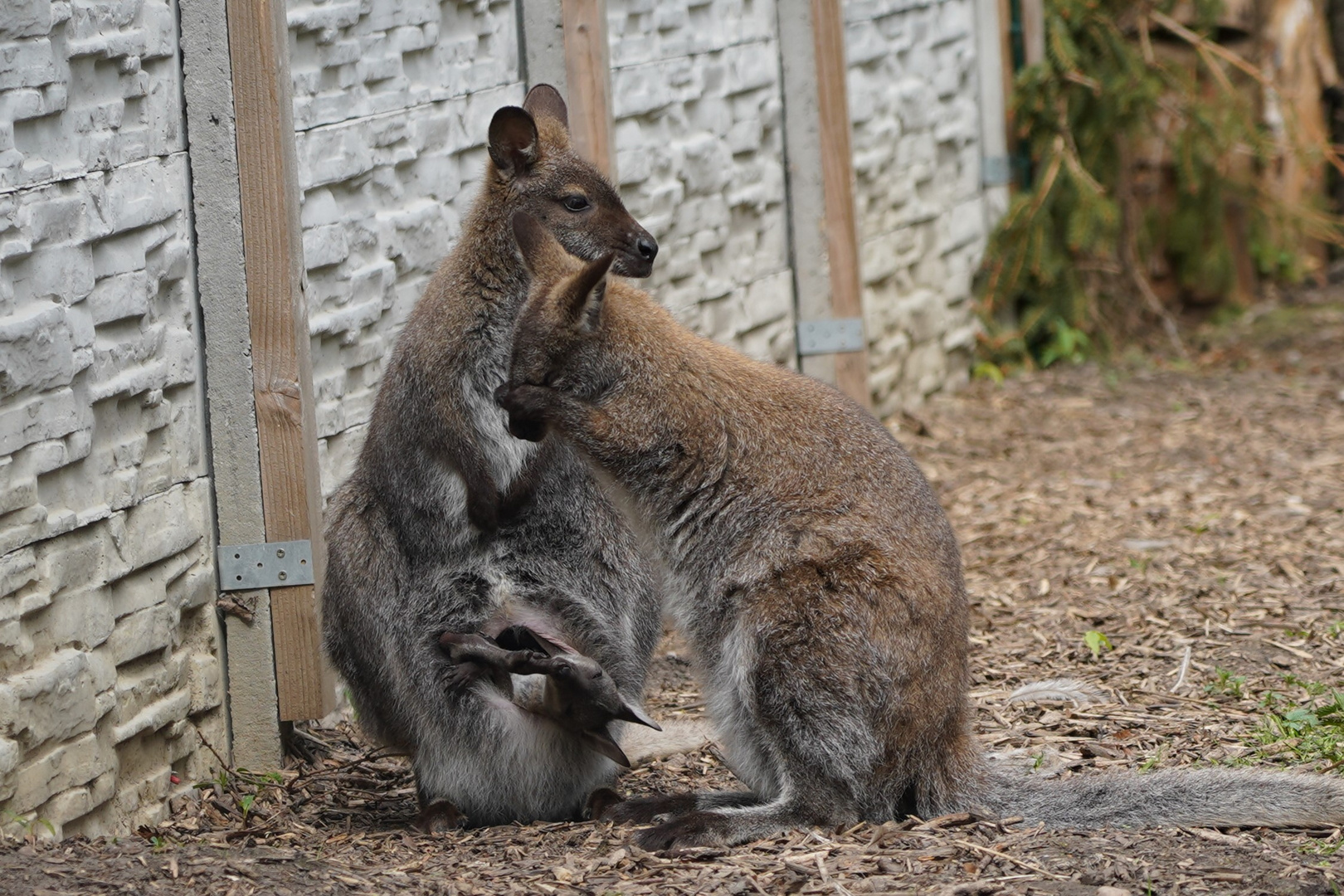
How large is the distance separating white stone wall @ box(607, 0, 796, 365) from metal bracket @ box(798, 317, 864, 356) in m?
0.16

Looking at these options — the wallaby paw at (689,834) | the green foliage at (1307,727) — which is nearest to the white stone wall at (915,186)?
the green foliage at (1307,727)

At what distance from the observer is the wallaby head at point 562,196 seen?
446cm

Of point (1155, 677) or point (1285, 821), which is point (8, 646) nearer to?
point (1285, 821)

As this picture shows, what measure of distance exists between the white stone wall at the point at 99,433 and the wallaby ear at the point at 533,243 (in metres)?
0.96

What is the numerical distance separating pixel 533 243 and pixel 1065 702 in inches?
82.5

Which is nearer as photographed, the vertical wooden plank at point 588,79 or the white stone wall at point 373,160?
the white stone wall at point 373,160

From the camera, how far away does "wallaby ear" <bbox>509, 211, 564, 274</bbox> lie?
4031 millimetres

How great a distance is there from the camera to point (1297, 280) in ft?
36.8

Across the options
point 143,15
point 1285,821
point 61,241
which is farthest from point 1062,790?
point 143,15

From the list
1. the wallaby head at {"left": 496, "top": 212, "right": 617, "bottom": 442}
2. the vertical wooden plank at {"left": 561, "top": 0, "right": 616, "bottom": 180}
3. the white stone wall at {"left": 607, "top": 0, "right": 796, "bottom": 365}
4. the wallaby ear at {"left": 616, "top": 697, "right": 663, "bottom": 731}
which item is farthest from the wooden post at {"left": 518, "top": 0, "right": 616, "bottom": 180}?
the wallaby ear at {"left": 616, "top": 697, "right": 663, "bottom": 731}

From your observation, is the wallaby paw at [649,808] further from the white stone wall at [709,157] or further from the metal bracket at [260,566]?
the white stone wall at [709,157]

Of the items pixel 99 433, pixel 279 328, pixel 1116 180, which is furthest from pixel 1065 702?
→ pixel 1116 180

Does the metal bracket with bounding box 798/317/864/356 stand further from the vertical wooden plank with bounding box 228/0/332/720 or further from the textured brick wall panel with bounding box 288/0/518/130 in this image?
the vertical wooden plank with bounding box 228/0/332/720

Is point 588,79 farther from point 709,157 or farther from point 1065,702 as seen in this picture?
point 1065,702
